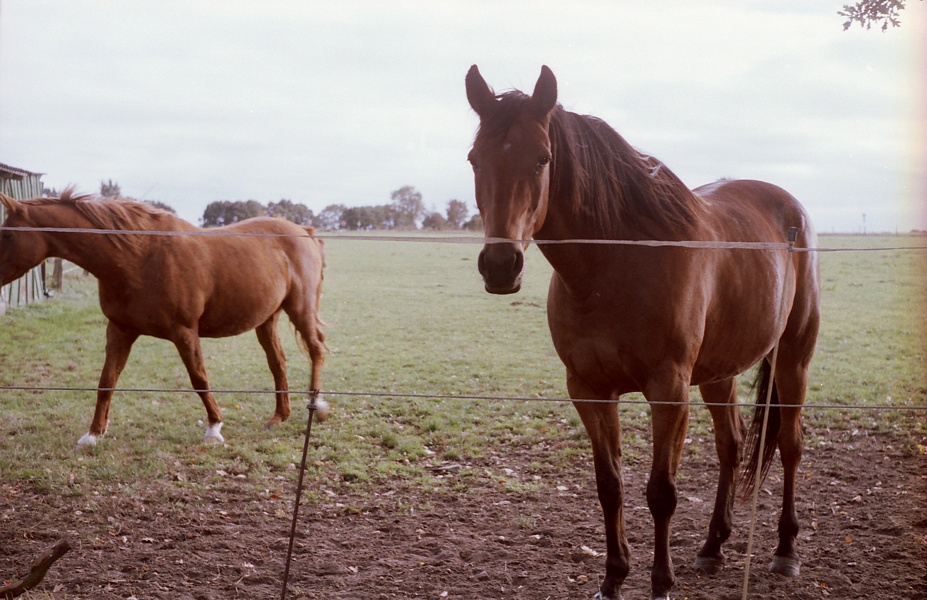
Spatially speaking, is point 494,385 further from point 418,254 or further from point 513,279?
point 418,254

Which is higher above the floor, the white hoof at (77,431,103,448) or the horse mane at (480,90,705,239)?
the horse mane at (480,90,705,239)

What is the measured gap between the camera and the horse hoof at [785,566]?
145 inches

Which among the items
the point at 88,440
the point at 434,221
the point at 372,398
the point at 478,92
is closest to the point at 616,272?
the point at 478,92

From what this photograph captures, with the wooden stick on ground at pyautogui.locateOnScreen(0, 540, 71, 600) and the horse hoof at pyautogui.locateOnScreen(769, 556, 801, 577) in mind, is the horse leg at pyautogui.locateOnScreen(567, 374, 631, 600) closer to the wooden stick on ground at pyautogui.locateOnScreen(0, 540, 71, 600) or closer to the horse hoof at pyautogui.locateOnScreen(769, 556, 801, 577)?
the horse hoof at pyautogui.locateOnScreen(769, 556, 801, 577)

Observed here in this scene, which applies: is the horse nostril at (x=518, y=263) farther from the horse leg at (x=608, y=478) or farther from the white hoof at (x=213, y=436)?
the white hoof at (x=213, y=436)

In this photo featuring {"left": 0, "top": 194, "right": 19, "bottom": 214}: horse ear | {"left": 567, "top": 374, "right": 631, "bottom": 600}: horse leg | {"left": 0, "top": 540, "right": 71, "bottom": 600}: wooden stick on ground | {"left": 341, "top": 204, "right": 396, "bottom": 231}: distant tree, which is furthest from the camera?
{"left": 341, "top": 204, "right": 396, "bottom": 231}: distant tree

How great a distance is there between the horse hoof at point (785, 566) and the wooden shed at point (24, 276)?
38.0 feet

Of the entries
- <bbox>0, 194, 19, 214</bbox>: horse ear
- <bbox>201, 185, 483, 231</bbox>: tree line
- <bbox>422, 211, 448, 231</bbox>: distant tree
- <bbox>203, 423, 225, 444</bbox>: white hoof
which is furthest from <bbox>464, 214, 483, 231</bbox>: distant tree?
<bbox>422, 211, 448, 231</bbox>: distant tree

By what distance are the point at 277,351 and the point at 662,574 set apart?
4697 mm

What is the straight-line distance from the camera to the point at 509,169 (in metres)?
2.60

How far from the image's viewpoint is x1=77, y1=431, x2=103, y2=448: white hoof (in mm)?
5755

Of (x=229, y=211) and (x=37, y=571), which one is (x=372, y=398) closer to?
(x=229, y=211)

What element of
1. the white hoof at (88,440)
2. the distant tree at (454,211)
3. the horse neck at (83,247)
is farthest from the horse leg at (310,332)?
the distant tree at (454,211)

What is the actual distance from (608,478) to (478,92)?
5.94ft
